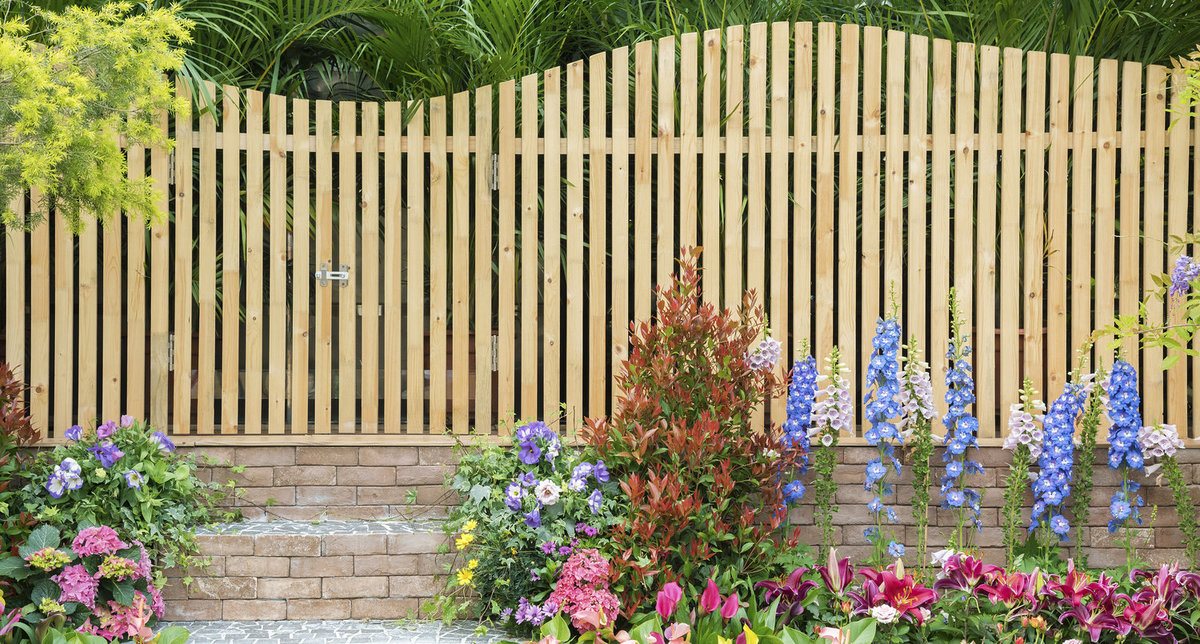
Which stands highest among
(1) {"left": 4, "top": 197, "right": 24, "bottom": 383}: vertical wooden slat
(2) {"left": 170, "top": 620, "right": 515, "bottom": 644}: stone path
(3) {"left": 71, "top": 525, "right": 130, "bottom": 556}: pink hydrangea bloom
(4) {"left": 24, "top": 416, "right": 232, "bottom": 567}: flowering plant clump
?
(1) {"left": 4, "top": 197, "right": 24, "bottom": 383}: vertical wooden slat

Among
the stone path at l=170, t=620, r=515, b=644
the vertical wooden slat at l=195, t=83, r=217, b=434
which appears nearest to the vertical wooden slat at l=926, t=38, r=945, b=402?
the stone path at l=170, t=620, r=515, b=644

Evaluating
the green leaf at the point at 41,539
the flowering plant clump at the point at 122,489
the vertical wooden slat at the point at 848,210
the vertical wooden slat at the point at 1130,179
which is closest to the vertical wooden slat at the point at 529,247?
the vertical wooden slat at the point at 848,210

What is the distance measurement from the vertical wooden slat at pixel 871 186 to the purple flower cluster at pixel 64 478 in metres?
3.09

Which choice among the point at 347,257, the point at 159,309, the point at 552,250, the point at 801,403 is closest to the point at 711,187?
the point at 552,250

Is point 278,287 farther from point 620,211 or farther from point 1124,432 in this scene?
point 1124,432

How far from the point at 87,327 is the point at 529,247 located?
1939 mm

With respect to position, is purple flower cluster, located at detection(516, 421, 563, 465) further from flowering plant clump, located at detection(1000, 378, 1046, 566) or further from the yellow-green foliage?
flowering plant clump, located at detection(1000, 378, 1046, 566)

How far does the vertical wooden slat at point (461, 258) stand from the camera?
4359 millimetres

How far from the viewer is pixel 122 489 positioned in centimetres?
383

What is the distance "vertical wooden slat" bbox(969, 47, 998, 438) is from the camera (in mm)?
4289

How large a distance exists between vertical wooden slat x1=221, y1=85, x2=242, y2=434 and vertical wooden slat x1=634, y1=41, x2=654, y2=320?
57.2 inches

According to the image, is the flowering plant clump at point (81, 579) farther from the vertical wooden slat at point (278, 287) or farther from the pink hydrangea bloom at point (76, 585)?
the vertical wooden slat at point (278, 287)

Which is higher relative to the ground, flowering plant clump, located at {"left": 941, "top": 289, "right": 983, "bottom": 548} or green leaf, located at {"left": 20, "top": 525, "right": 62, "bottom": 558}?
flowering plant clump, located at {"left": 941, "top": 289, "right": 983, "bottom": 548}

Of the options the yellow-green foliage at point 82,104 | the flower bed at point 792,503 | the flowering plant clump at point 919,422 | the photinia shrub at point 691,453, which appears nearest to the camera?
the yellow-green foliage at point 82,104
